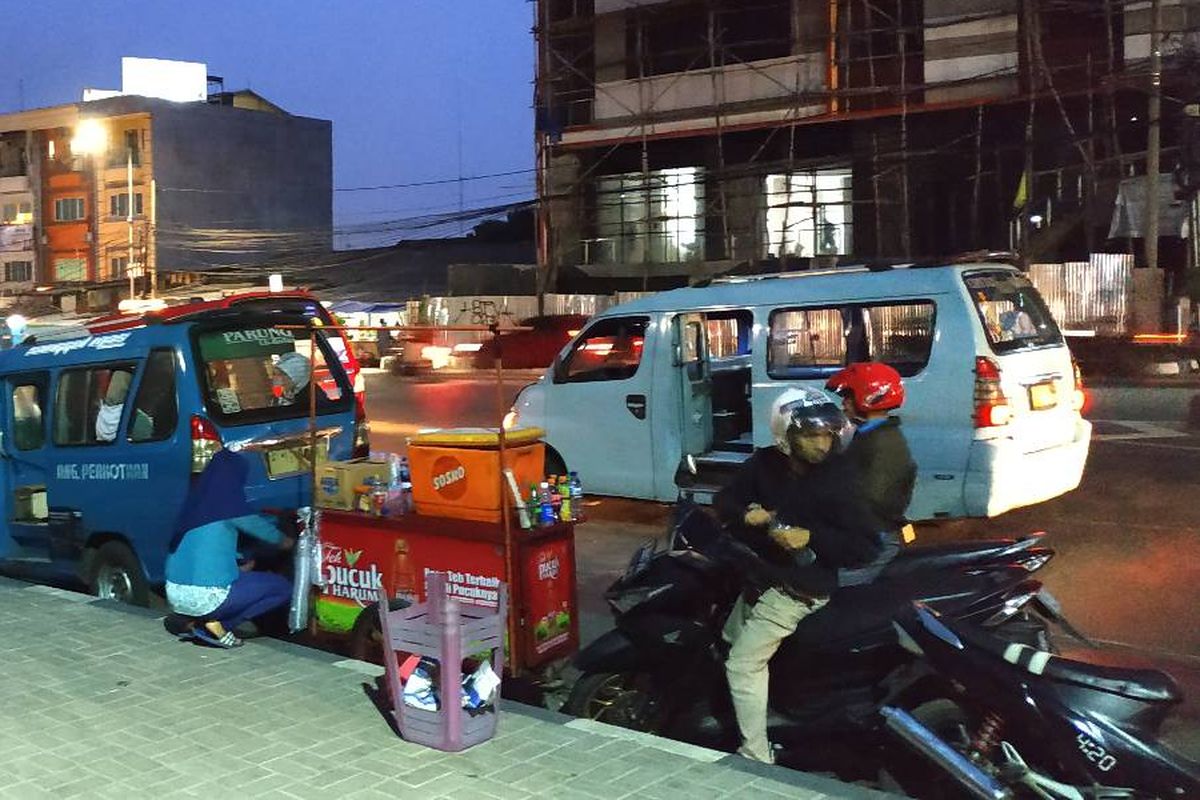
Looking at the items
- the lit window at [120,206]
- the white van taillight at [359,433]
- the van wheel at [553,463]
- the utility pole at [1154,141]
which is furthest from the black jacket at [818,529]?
the lit window at [120,206]

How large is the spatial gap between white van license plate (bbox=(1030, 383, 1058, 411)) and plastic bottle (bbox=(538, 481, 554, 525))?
13.3 ft

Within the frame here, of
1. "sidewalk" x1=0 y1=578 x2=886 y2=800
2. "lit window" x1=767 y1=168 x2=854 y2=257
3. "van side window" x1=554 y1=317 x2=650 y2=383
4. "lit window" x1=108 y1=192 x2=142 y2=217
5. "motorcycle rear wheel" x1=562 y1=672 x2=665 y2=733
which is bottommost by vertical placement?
"sidewalk" x1=0 y1=578 x2=886 y2=800

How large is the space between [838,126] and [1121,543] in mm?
22088

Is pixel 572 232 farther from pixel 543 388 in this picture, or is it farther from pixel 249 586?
pixel 249 586

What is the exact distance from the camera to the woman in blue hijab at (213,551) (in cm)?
602

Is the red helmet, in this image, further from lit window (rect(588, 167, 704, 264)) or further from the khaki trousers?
lit window (rect(588, 167, 704, 264))

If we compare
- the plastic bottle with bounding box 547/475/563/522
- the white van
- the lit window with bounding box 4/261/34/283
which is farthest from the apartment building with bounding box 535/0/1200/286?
the lit window with bounding box 4/261/34/283

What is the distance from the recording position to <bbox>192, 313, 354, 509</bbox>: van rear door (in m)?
7.49

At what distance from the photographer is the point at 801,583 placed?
13.8 ft

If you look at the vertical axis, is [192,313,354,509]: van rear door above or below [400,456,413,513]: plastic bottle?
above

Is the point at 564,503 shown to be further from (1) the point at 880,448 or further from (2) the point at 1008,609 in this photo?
(2) the point at 1008,609

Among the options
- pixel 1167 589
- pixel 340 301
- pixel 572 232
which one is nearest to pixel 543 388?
pixel 1167 589

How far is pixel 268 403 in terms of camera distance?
792cm

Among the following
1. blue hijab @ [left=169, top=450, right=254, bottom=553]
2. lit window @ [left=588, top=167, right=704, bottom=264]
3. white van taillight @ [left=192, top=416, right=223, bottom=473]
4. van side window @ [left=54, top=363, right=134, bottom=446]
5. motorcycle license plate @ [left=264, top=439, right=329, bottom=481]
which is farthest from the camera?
lit window @ [left=588, top=167, right=704, bottom=264]
